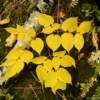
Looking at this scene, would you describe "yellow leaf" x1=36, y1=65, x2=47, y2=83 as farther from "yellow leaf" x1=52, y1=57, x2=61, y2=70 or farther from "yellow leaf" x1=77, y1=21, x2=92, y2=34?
"yellow leaf" x1=77, y1=21, x2=92, y2=34

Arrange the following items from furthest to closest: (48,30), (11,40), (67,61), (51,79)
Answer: (11,40) < (48,30) < (67,61) < (51,79)

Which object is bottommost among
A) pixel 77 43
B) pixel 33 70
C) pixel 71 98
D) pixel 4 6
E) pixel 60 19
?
pixel 71 98

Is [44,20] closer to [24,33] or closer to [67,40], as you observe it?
[24,33]

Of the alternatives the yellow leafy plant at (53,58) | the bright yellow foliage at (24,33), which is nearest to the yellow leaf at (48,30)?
the yellow leafy plant at (53,58)

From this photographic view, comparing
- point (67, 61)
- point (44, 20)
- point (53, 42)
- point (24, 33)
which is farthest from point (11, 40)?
point (67, 61)

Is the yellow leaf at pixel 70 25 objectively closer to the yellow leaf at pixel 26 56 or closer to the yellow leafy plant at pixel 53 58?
the yellow leafy plant at pixel 53 58

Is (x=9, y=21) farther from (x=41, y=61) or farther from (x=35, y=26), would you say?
(x=41, y=61)

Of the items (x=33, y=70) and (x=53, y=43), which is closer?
(x=53, y=43)

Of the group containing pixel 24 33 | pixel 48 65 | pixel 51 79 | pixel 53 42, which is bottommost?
pixel 51 79

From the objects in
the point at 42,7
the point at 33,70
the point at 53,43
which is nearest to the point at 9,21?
the point at 42,7
